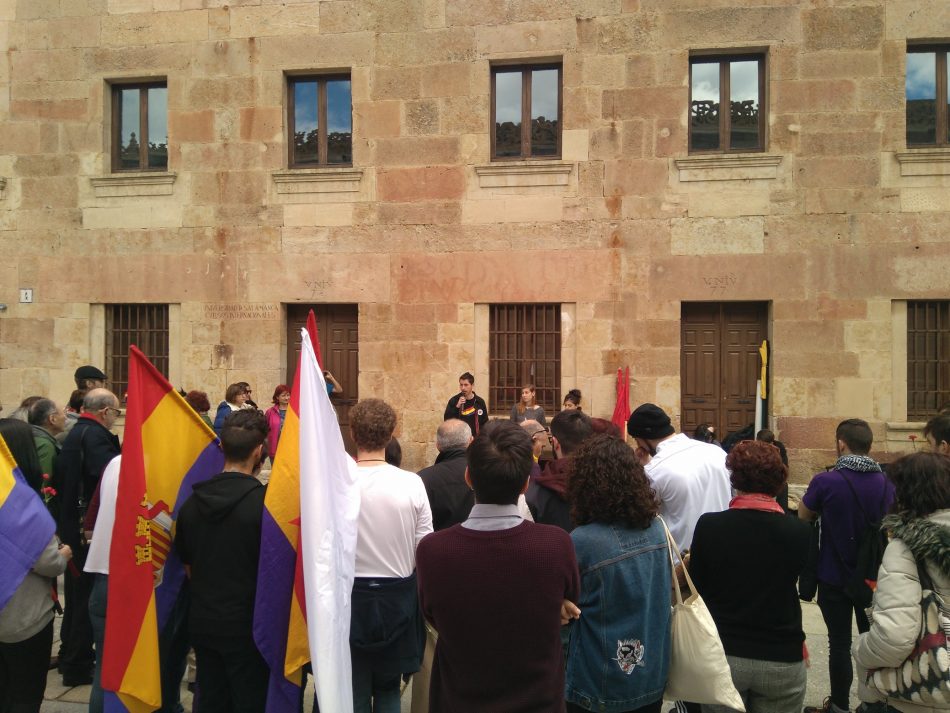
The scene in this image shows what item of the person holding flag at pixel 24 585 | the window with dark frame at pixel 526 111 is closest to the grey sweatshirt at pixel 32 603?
the person holding flag at pixel 24 585

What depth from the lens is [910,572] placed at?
120 inches

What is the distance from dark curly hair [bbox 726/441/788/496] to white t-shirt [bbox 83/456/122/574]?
10.5ft

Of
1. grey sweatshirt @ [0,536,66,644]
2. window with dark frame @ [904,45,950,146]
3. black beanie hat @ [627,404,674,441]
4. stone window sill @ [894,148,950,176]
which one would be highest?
window with dark frame @ [904,45,950,146]

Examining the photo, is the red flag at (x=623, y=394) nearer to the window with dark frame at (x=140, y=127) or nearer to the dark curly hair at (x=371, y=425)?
the dark curly hair at (x=371, y=425)

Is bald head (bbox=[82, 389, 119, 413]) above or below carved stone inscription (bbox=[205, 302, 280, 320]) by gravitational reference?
below

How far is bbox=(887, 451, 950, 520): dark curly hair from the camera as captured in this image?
3209 millimetres

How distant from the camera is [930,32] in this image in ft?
34.1

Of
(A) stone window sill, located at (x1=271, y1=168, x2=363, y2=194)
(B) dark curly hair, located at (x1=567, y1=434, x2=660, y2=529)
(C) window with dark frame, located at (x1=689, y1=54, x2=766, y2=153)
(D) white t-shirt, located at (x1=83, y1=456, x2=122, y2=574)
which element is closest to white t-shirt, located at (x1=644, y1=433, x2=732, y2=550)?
(B) dark curly hair, located at (x1=567, y1=434, x2=660, y2=529)

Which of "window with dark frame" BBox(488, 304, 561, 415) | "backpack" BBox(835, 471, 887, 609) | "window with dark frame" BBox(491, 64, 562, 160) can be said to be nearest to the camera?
"backpack" BBox(835, 471, 887, 609)

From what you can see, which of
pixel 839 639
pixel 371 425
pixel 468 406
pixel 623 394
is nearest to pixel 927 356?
pixel 623 394

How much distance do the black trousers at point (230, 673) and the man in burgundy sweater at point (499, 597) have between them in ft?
4.01

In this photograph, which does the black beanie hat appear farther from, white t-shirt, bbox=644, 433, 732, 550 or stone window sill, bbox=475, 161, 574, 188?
stone window sill, bbox=475, 161, 574, 188

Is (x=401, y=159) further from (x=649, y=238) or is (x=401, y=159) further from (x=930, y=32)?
(x=930, y=32)

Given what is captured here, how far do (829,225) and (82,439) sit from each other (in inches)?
374
